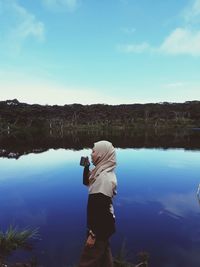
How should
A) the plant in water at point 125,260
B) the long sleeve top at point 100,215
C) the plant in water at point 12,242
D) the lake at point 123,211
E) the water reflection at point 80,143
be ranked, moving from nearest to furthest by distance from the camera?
the long sleeve top at point 100,215 < the plant in water at point 125,260 < the plant in water at point 12,242 < the lake at point 123,211 < the water reflection at point 80,143

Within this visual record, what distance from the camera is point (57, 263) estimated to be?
6.67 metres

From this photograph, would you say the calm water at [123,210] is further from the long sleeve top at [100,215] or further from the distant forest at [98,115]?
the distant forest at [98,115]

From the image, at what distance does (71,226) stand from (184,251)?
10.4 ft

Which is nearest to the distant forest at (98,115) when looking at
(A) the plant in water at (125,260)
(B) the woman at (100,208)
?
(A) the plant in water at (125,260)

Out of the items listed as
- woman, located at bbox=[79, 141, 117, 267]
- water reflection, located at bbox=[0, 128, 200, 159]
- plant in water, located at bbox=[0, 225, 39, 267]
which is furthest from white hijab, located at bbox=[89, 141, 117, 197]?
water reflection, located at bbox=[0, 128, 200, 159]

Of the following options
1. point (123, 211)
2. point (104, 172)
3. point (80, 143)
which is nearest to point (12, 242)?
point (104, 172)

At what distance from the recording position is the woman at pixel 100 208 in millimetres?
4020

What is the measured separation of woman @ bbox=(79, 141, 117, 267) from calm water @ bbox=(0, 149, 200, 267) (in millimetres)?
2578

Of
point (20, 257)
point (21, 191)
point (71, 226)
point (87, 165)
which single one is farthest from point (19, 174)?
point (87, 165)

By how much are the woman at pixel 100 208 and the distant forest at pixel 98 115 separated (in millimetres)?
77356

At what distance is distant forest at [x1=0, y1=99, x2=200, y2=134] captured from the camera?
89.0 m

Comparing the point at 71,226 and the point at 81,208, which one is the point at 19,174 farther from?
the point at 71,226

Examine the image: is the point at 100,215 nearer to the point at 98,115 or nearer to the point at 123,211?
the point at 123,211

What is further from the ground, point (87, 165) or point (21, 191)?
point (87, 165)
